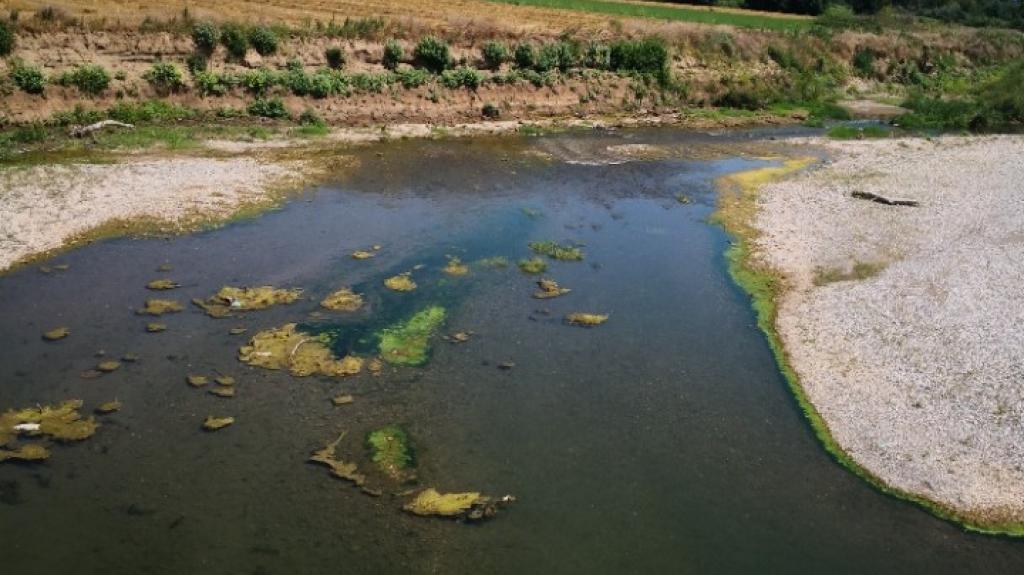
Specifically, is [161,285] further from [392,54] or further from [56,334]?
[392,54]

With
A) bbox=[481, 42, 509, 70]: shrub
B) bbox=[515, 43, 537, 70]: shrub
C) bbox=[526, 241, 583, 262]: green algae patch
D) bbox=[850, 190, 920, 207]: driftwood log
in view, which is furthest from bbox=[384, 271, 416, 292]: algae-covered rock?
bbox=[515, 43, 537, 70]: shrub

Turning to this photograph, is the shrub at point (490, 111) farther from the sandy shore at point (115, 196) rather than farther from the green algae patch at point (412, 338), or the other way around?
the green algae patch at point (412, 338)

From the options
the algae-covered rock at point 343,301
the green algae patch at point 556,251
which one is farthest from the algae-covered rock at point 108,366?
the green algae patch at point 556,251

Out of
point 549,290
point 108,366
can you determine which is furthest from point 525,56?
point 108,366

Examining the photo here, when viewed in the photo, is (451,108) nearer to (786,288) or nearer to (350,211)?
(350,211)

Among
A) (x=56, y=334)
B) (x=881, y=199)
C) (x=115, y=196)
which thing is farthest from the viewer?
(x=881, y=199)

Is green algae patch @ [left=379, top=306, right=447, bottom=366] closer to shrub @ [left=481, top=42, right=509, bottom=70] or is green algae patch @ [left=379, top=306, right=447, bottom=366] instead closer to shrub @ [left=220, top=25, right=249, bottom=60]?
shrub @ [left=220, top=25, right=249, bottom=60]
